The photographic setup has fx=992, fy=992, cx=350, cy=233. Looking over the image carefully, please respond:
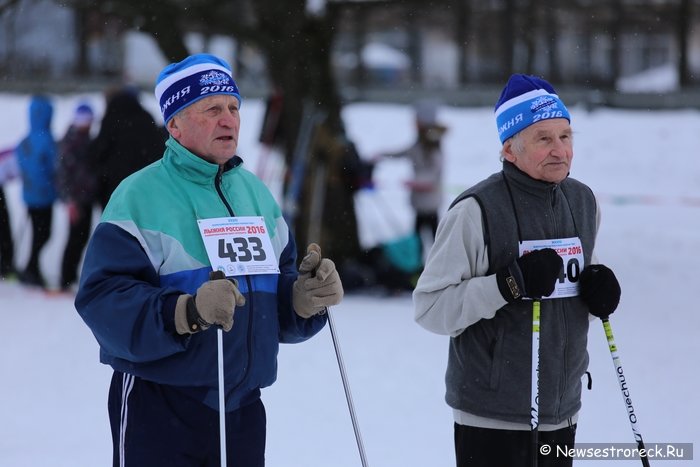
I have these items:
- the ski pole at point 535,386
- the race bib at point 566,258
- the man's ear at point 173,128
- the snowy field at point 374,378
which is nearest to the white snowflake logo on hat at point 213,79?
the man's ear at point 173,128

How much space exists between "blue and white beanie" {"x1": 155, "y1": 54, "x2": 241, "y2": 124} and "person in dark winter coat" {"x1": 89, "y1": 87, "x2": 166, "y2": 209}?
5273 mm

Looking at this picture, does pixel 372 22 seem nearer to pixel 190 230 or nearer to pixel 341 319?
pixel 341 319

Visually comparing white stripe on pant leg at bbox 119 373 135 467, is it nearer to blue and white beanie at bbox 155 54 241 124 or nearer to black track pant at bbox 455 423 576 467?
blue and white beanie at bbox 155 54 241 124

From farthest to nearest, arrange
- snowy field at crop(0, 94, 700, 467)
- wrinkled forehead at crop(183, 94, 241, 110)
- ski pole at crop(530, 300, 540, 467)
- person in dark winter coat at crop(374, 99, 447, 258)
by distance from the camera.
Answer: person in dark winter coat at crop(374, 99, 447, 258), snowy field at crop(0, 94, 700, 467), ski pole at crop(530, 300, 540, 467), wrinkled forehead at crop(183, 94, 241, 110)

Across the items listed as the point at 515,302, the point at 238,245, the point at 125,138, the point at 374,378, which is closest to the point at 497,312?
the point at 515,302

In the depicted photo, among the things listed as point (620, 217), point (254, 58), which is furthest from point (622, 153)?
point (254, 58)

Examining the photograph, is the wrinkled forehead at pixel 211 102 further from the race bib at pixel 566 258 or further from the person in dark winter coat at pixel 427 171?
the person in dark winter coat at pixel 427 171

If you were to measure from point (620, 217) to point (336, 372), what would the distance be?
27.9 ft

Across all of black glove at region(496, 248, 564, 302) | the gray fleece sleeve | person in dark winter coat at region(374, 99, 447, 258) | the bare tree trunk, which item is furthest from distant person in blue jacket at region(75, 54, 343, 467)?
the bare tree trunk

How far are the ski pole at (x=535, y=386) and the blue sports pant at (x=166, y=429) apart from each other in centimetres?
85

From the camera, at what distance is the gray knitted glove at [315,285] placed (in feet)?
9.12

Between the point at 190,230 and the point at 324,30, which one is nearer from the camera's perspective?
the point at 190,230

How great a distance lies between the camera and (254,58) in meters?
38.0

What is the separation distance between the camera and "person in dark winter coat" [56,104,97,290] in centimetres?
936
